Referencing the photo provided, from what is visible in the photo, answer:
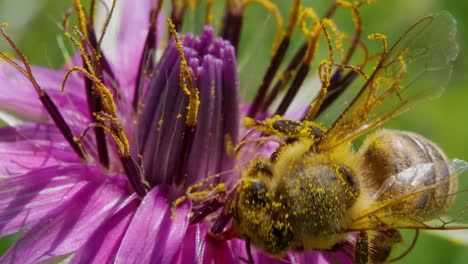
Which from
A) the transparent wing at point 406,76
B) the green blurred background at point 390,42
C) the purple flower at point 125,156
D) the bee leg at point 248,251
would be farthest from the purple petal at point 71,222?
the green blurred background at point 390,42

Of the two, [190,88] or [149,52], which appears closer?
[190,88]

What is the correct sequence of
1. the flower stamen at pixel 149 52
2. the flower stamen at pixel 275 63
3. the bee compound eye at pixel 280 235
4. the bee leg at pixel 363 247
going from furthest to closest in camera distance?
the flower stamen at pixel 275 63 < the flower stamen at pixel 149 52 < the bee leg at pixel 363 247 < the bee compound eye at pixel 280 235

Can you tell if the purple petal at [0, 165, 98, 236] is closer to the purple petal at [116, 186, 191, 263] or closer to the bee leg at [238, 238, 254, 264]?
the purple petal at [116, 186, 191, 263]

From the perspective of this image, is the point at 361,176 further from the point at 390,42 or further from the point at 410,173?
the point at 390,42

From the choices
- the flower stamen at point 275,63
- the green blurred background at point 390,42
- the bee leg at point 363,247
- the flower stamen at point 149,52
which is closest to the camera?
the bee leg at point 363,247

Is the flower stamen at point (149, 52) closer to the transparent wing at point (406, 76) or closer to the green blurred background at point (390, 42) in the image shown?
the green blurred background at point (390, 42)

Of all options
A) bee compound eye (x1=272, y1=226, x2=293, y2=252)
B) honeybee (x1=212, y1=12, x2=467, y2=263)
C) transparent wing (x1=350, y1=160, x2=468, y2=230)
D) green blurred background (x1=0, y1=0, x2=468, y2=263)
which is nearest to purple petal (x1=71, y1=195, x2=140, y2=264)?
honeybee (x1=212, y1=12, x2=467, y2=263)

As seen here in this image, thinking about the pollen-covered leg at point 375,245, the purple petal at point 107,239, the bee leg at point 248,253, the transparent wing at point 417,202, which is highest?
the transparent wing at point 417,202

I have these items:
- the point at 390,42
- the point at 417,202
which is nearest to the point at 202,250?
the point at 417,202
